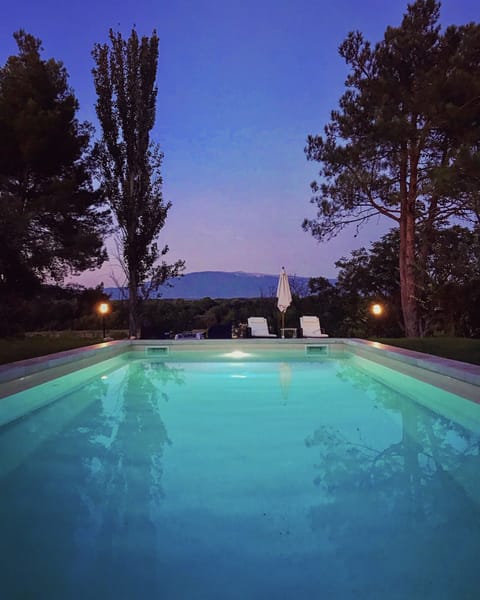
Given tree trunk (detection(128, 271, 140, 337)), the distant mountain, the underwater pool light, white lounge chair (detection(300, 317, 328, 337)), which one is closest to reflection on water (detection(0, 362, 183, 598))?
the underwater pool light

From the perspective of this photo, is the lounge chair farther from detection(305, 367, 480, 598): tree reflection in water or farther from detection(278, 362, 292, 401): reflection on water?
detection(305, 367, 480, 598): tree reflection in water

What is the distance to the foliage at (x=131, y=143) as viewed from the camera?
11.7 m

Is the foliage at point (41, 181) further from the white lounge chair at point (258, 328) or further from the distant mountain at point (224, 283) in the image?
the distant mountain at point (224, 283)

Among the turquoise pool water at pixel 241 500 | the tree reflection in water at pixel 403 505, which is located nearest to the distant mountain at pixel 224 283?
the turquoise pool water at pixel 241 500

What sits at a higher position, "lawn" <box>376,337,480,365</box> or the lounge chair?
the lounge chair

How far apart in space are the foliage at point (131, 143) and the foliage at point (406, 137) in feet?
12.4

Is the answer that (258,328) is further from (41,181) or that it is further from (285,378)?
(41,181)

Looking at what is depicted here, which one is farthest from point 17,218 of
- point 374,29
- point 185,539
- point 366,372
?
point 185,539

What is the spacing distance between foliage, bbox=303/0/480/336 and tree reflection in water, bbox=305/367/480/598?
7.21 metres

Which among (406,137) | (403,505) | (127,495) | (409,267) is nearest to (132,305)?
(409,267)

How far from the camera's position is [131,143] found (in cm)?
1170

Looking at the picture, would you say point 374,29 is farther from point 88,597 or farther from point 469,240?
point 88,597

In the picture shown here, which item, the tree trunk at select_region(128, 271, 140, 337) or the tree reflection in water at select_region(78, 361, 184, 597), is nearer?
the tree reflection in water at select_region(78, 361, 184, 597)

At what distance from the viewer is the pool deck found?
4.39 metres
